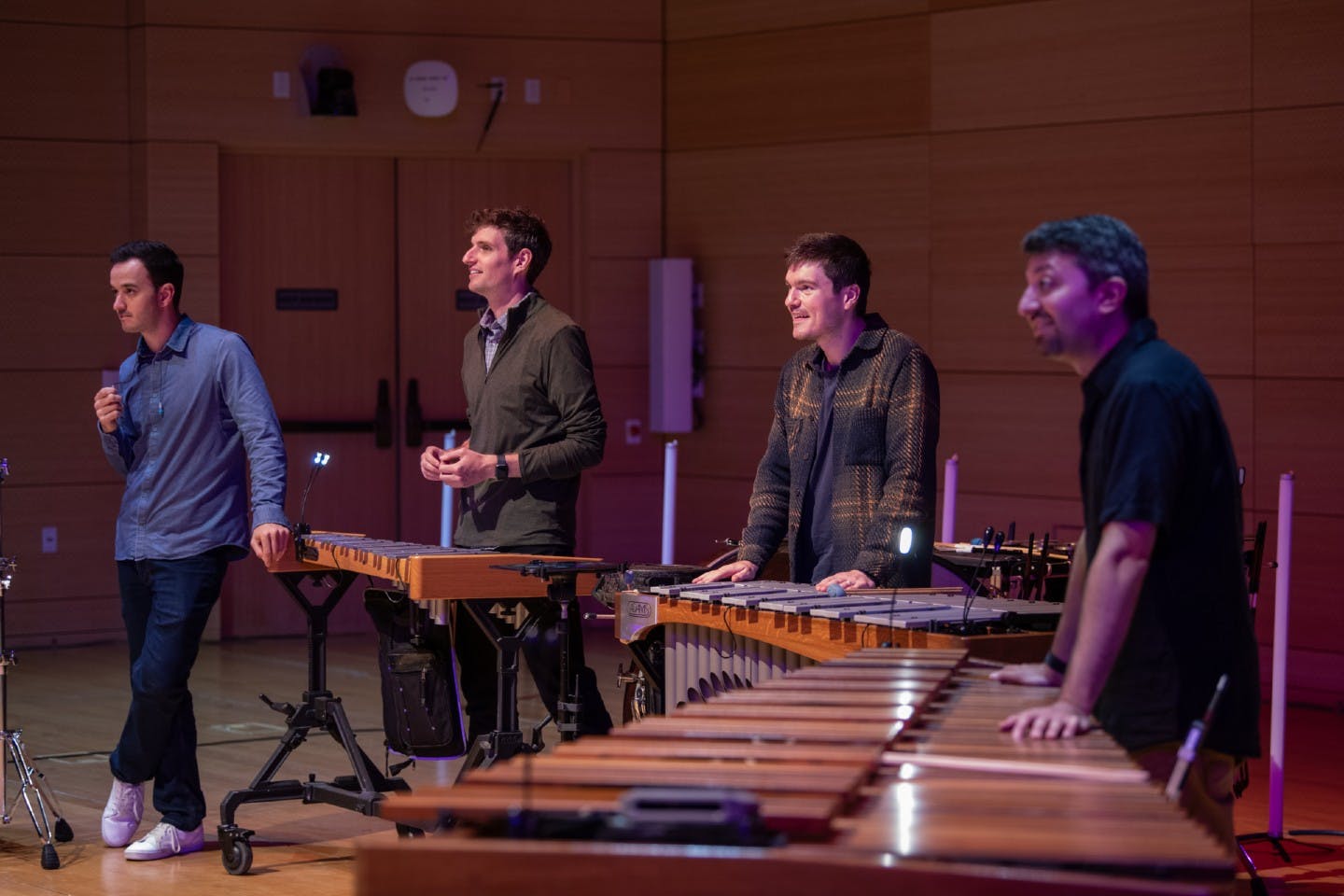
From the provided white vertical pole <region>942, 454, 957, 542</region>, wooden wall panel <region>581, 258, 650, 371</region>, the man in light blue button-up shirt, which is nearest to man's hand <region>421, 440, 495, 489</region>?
the man in light blue button-up shirt

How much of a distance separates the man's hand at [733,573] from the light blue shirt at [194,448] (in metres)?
1.22

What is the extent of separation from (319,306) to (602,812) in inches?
270

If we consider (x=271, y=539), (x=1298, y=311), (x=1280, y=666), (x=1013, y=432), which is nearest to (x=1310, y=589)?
(x=1298, y=311)

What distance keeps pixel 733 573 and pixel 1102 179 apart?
382 cm

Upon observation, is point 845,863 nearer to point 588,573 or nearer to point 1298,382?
point 588,573

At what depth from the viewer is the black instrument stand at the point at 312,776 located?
176 inches

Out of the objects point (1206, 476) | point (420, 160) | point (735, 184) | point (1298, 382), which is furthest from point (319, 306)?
point (1206, 476)

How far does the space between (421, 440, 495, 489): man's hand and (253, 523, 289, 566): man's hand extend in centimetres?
47

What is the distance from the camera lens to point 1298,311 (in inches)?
264

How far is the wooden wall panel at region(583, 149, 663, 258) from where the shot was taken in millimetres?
8547

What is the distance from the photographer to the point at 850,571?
152 inches

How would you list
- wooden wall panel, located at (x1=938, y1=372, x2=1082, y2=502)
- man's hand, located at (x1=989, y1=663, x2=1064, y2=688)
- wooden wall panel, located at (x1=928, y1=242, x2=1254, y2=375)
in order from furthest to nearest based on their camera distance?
1. wooden wall panel, located at (x1=938, y1=372, x2=1082, y2=502)
2. wooden wall panel, located at (x1=928, y1=242, x2=1254, y2=375)
3. man's hand, located at (x1=989, y1=663, x2=1064, y2=688)

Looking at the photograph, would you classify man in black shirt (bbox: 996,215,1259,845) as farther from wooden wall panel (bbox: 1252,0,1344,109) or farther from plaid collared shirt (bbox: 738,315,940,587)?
wooden wall panel (bbox: 1252,0,1344,109)

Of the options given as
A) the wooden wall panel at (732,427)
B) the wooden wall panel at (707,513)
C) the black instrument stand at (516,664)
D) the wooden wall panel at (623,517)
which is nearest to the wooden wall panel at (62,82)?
the wooden wall panel at (623,517)
